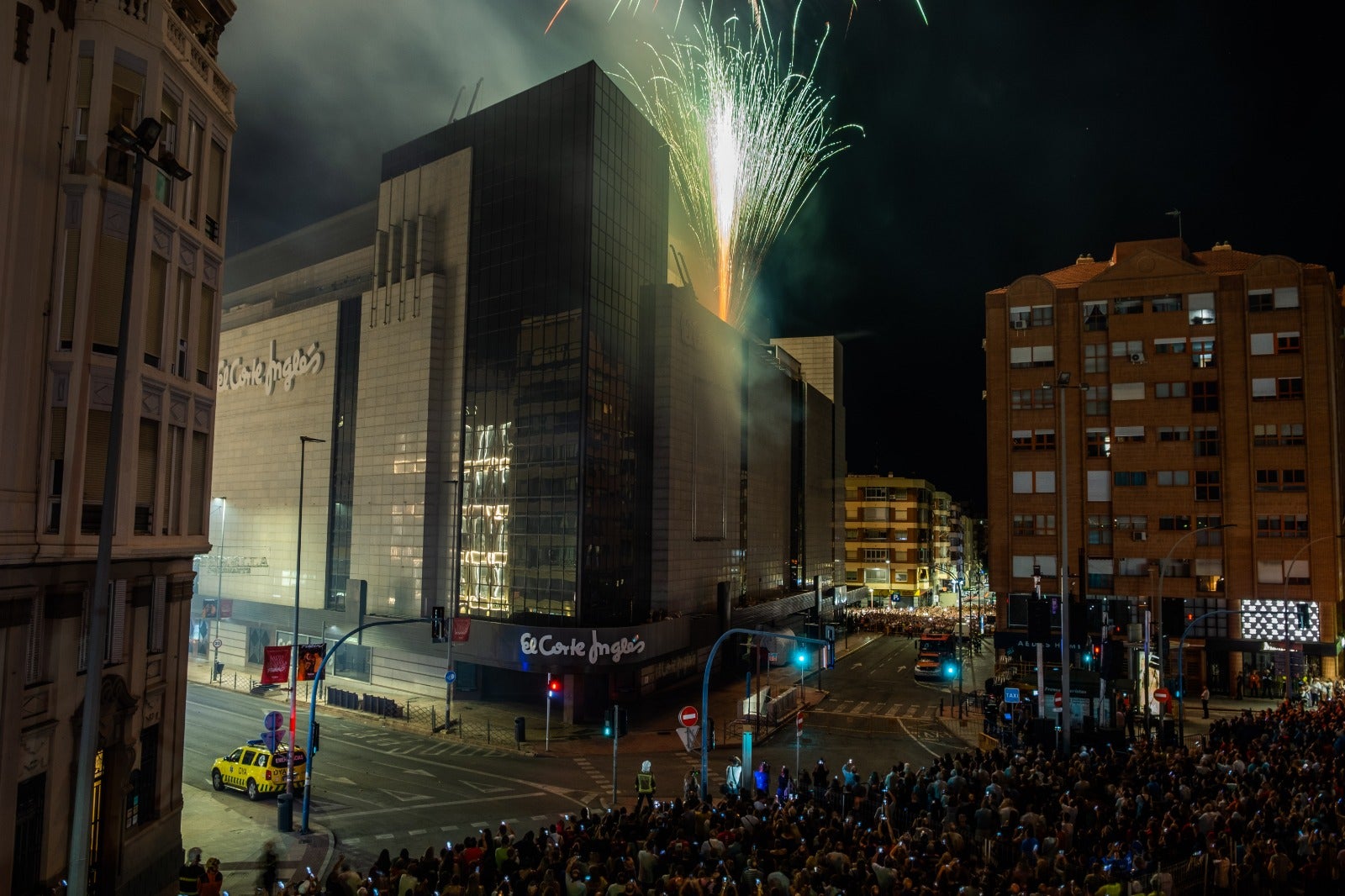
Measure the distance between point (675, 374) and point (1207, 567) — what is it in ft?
129

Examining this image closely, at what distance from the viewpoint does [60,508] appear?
15930 millimetres

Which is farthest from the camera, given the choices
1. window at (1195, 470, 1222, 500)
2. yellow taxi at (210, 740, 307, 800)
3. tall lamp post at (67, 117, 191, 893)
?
window at (1195, 470, 1222, 500)

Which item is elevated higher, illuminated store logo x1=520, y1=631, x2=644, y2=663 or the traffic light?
the traffic light

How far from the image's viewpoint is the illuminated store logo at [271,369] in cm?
5962

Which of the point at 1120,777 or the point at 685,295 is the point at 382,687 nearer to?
the point at 685,295

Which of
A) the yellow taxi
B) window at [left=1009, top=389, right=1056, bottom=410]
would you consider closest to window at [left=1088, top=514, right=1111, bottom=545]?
window at [left=1009, top=389, right=1056, bottom=410]

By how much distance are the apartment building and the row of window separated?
0.09 metres

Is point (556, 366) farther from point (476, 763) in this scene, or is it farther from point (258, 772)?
point (258, 772)

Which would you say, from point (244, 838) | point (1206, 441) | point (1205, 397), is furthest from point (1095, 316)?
point (244, 838)

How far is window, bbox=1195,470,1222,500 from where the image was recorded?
56.2 m

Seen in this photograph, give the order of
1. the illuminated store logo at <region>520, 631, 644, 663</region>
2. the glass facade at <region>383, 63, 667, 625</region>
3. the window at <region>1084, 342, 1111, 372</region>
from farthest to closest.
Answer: the window at <region>1084, 342, 1111, 372</region>
the glass facade at <region>383, 63, 667, 625</region>
the illuminated store logo at <region>520, 631, 644, 663</region>

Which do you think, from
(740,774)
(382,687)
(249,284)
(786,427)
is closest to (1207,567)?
(786,427)

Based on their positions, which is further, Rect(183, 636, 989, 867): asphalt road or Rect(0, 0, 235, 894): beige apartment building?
Rect(183, 636, 989, 867): asphalt road

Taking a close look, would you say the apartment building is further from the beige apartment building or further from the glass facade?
the beige apartment building
